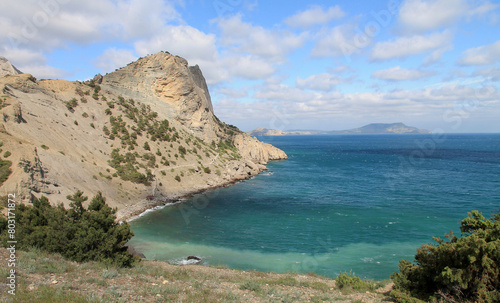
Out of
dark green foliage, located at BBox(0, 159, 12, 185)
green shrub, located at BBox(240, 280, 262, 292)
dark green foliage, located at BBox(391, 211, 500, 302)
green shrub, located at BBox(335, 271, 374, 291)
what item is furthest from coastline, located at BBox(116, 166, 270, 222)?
dark green foliage, located at BBox(391, 211, 500, 302)

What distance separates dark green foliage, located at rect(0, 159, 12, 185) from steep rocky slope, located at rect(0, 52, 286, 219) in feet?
0.46

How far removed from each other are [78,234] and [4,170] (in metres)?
13.8

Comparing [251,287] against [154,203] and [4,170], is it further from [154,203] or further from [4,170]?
[154,203]

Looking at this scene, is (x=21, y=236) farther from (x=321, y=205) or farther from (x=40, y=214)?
(x=321, y=205)

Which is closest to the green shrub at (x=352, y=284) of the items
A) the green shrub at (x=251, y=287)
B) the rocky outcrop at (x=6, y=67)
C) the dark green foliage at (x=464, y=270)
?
the dark green foliage at (x=464, y=270)

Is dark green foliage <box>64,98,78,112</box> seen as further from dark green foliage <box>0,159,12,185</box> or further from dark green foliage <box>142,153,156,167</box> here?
dark green foliage <box>0,159,12,185</box>

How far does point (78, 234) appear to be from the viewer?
42.1ft

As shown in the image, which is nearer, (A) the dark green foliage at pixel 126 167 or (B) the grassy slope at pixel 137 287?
(B) the grassy slope at pixel 137 287

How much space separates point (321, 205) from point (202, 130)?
33.8 metres

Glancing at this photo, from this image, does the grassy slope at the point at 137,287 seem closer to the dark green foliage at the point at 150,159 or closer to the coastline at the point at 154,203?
the coastline at the point at 154,203

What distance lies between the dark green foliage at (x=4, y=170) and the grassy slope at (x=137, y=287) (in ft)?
41.9

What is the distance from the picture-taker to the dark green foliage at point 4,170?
21.1 m

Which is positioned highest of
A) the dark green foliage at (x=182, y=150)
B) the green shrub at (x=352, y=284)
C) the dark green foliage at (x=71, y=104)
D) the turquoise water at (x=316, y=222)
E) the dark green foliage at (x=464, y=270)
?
the dark green foliage at (x=71, y=104)

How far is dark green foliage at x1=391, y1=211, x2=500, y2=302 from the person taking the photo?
28.6 feet
